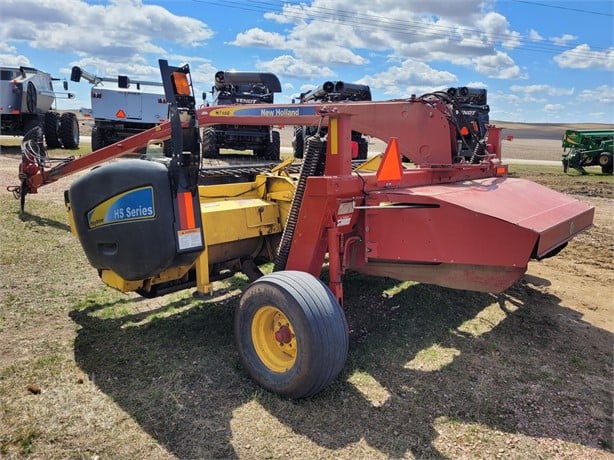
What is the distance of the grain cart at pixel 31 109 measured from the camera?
15.7 metres

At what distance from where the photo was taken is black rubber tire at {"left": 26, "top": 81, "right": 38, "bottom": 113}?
52.3ft

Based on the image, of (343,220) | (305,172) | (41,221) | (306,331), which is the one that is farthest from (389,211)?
(41,221)

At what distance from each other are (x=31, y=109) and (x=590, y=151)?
18.0 meters

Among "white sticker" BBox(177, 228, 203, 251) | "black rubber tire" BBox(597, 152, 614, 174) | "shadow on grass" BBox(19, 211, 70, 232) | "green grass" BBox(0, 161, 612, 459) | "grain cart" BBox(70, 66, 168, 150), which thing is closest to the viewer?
"green grass" BBox(0, 161, 612, 459)

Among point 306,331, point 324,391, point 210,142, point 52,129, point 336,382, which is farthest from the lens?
point 52,129

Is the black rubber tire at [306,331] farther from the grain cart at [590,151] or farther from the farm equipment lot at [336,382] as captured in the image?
the grain cart at [590,151]

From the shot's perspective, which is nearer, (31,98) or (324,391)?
(324,391)

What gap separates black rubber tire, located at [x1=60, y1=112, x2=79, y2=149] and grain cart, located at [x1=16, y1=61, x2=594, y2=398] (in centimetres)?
1485

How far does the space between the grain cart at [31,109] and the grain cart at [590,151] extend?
16.5m

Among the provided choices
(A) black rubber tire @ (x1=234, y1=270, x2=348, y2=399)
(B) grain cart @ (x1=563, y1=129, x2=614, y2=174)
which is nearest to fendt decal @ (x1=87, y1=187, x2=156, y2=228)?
(A) black rubber tire @ (x1=234, y1=270, x2=348, y2=399)

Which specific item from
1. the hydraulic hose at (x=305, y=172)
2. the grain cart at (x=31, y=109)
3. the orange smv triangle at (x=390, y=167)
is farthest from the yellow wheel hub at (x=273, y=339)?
the grain cart at (x=31, y=109)

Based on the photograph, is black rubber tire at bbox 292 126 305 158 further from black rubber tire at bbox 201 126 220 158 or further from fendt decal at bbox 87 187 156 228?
fendt decal at bbox 87 187 156 228

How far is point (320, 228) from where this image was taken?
11.2ft

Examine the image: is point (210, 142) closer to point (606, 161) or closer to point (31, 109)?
point (31, 109)
